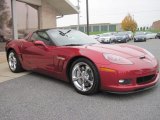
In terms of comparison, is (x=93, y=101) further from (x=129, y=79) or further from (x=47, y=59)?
(x=47, y=59)

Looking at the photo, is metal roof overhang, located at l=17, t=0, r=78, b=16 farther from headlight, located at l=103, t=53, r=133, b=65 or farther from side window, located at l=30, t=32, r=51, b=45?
headlight, located at l=103, t=53, r=133, b=65

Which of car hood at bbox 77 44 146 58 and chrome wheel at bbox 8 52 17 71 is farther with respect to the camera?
chrome wheel at bbox 8 52 17 71

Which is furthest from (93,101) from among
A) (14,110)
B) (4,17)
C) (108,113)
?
(4,17)

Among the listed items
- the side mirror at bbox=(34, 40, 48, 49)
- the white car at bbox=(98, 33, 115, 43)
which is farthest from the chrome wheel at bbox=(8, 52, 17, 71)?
the white car at bbox=(98, 33, 115, 43)

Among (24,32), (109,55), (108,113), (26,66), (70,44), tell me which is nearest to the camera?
(108,113)

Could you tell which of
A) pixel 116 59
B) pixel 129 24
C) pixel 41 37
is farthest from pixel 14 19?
pixel 129 24

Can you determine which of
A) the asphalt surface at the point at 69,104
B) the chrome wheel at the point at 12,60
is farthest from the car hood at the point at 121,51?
the chrome wheel at the point at 12,60

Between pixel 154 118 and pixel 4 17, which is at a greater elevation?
pixel 4 17

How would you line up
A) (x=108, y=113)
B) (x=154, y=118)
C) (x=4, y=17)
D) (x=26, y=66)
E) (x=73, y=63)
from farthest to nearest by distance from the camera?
(x=4, y=17)
(x=26, y=66)
(x=73, y=63)
(x=108, y=113)
(x=154, y=118)

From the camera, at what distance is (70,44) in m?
5.47

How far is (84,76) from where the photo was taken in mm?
4758

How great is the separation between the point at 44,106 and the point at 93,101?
0.81 meters

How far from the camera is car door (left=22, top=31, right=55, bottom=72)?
5488 mm

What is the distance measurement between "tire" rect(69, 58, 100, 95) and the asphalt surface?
0.14 meters
